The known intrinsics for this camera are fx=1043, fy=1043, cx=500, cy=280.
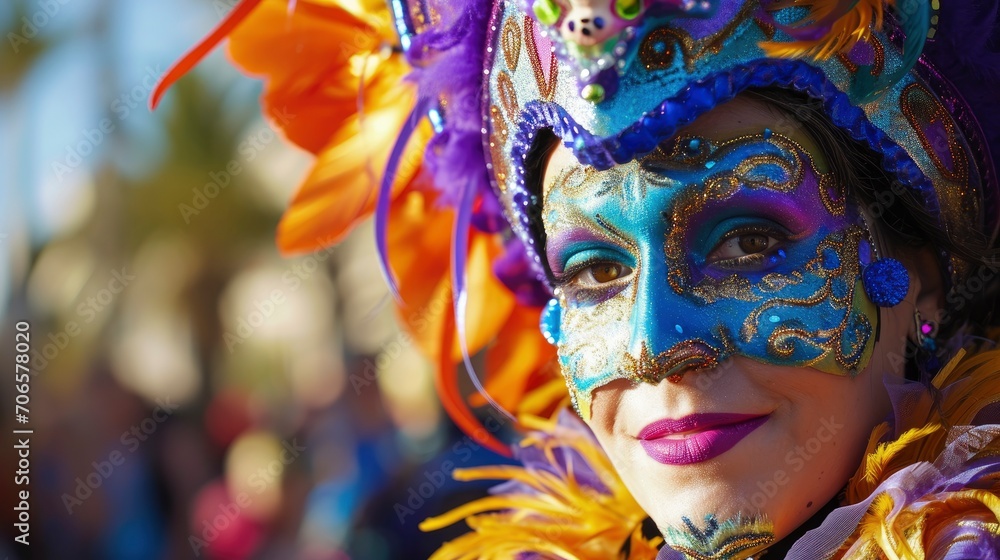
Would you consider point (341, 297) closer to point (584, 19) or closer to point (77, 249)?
point (77, 249)

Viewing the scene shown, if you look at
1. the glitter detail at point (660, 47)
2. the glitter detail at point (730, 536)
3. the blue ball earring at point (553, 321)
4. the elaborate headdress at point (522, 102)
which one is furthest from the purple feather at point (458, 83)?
the glitter detail at point (730, 536)

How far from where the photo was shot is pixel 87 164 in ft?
12.9

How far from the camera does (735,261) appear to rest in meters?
1.63

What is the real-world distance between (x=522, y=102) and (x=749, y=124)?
1.35 ft

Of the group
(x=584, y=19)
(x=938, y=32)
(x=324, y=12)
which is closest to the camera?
(x=584, y=19)

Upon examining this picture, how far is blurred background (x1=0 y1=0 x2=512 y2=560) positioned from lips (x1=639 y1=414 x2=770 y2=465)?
165 cm

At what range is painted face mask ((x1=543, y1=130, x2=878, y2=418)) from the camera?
1.60m

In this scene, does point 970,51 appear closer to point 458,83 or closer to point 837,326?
point 837,326

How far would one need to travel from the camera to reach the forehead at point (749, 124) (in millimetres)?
1630

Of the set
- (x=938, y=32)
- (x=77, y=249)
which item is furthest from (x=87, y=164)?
(x=938, y=32)

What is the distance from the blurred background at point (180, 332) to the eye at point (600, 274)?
157 centimetres

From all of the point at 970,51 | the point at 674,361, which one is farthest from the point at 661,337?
the point at 970,51

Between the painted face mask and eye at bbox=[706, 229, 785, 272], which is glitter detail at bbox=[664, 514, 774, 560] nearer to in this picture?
the painted face mask

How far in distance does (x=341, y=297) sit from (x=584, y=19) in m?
2.37
